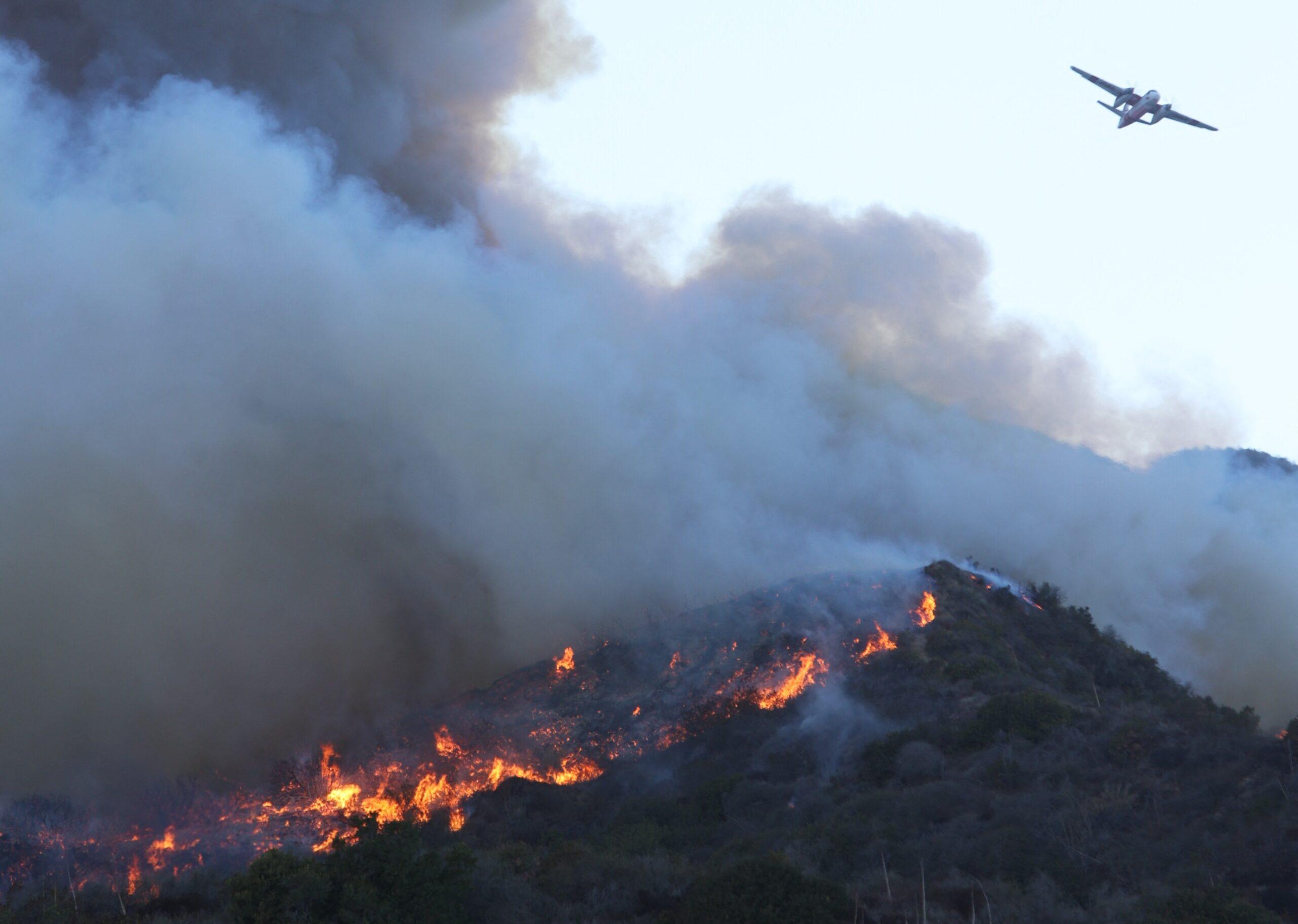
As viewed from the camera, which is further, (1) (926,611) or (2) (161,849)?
(1) (926,611)

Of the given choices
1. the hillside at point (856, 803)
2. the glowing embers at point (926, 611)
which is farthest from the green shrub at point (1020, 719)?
the glowing embers at point (926, 611)

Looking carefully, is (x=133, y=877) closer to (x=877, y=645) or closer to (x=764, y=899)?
(x=764, y=899)

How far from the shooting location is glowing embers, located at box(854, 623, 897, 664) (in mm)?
69000

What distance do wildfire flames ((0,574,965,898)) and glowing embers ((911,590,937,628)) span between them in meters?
0.14

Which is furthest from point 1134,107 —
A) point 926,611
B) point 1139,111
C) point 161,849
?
point 161,849

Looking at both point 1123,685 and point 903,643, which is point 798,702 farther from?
point 1123,685

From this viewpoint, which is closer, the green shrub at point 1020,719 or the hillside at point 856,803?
the hillside at point 856,803

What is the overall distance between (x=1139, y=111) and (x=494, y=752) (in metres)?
60.7

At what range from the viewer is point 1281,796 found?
Answer: 36031mm

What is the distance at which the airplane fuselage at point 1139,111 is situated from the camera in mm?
65750

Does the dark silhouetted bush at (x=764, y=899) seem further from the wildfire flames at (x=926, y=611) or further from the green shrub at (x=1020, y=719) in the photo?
the wildfire flames at (x=926, y=611)

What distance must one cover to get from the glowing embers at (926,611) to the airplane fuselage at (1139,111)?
35.4 metres

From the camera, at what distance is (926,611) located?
7375 centimetres

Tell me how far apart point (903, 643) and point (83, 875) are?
5211 cm
